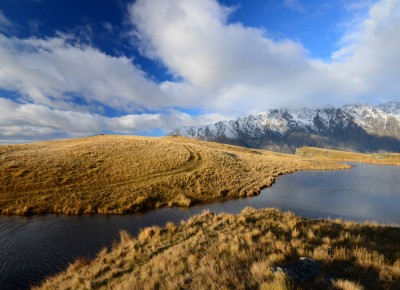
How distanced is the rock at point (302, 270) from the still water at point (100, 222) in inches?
543

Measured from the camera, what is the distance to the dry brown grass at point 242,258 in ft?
26.9

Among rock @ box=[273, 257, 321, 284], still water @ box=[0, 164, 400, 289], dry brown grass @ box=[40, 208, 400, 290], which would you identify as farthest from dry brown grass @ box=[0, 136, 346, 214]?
rock @ box=[273, 257, 321, 284]

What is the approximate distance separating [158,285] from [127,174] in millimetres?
30801

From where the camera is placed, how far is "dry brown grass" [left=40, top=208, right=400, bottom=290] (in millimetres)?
8188

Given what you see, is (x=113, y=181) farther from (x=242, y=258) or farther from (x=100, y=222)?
(x=242, y=258)

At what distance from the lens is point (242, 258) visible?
1036 cm

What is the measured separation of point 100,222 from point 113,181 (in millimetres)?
12314

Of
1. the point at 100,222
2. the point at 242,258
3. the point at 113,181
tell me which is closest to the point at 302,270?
the point at 242,258

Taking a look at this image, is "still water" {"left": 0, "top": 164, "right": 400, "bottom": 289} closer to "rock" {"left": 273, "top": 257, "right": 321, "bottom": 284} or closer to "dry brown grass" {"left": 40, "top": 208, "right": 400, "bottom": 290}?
"dry brown grass" {"left": 40, "top": 208, "right": 400, "bottom": 290}

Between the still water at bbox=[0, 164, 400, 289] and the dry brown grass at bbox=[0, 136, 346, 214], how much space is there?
2.53m

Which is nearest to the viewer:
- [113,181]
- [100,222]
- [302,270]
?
[302,270]

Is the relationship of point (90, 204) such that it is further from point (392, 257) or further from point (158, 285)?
point (392, 257)

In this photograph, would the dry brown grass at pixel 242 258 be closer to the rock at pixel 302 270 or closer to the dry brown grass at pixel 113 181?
the rock at pixel 302 270

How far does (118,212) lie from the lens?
27094mm
